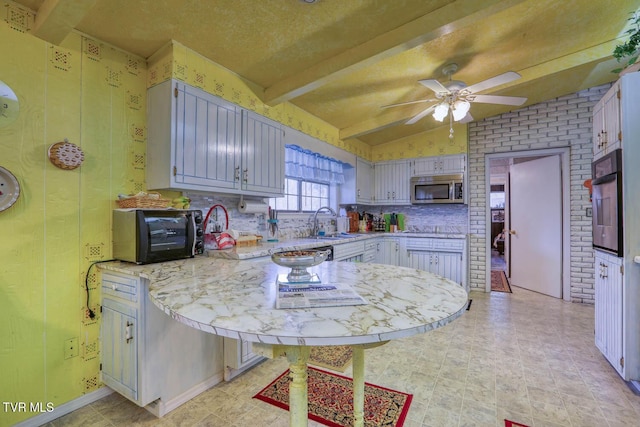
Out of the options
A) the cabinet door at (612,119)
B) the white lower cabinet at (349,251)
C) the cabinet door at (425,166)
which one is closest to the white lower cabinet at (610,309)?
the cabinet door at (612,119)

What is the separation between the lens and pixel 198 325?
0.78 meters

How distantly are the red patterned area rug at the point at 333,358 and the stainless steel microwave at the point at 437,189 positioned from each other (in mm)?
2937

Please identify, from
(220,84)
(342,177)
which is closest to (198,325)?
(220,84)

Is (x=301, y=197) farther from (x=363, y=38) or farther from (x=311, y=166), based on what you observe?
(x=363, y=38)

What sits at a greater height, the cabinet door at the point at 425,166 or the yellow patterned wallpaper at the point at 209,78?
the yellow patterned wallpaper at the point at 209,78

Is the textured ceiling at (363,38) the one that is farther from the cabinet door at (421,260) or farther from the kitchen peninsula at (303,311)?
the cabinet door at (421,260)

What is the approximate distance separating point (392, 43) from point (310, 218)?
2.38m

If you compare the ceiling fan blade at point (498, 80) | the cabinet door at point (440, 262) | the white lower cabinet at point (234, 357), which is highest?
the ceiling fan blade at point (498, 80)

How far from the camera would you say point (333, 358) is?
236 cm

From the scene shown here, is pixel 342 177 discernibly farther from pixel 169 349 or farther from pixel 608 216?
pixel 169 349

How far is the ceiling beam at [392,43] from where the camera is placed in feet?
6.32

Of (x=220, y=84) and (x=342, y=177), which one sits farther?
(x=342, y=177)

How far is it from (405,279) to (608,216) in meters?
2.01

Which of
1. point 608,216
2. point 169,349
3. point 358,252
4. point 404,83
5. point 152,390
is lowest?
point 152,390
